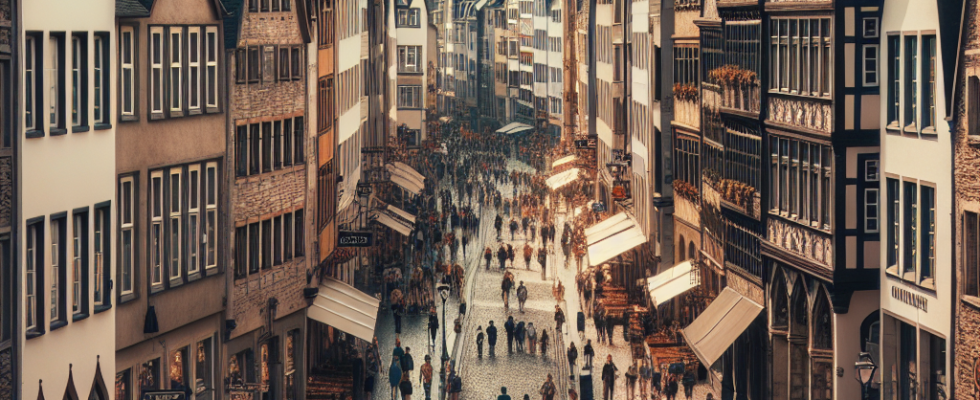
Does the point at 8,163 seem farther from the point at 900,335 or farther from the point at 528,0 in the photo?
the point at 528,0

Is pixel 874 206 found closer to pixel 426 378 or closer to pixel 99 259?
pixel 99 259

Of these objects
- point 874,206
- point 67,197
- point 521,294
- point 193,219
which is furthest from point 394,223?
point 67,197

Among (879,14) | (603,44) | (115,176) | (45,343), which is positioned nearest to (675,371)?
(879,14)

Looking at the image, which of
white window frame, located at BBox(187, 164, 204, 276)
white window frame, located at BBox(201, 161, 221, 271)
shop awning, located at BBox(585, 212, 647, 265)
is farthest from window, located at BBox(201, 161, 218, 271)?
shop awning, located at BBox(585, 212, 647, 265)

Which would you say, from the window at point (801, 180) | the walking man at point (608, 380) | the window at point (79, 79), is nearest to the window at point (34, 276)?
the window at point (79, 79)

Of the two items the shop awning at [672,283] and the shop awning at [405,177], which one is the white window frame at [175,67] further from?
the shop awning at [405,177]

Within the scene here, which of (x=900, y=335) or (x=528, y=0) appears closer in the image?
(x=900, y=335)

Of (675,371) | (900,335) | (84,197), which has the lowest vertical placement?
(675,371)
